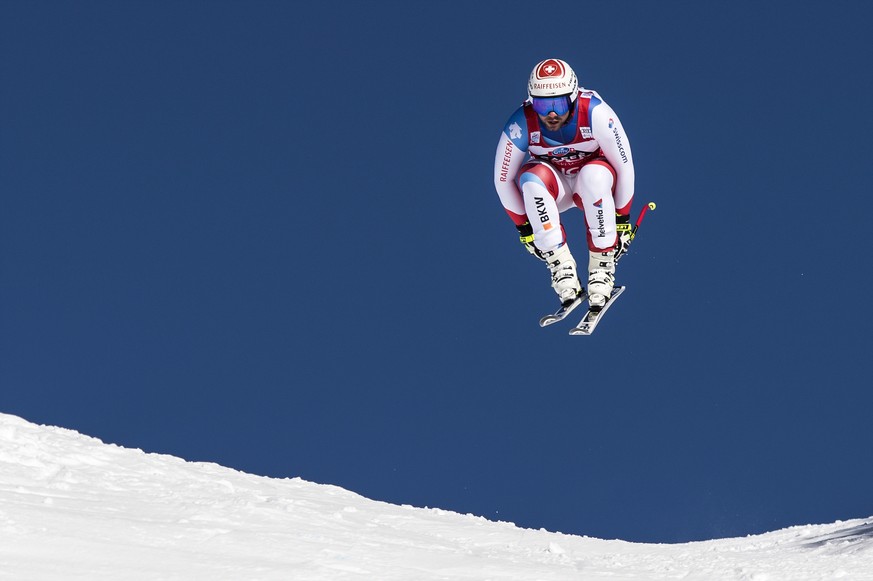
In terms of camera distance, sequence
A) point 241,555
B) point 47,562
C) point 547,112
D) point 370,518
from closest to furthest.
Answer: point 47,562, point 241,555, point 370,518, point 547,112

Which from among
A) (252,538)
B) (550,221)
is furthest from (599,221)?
(252,538)

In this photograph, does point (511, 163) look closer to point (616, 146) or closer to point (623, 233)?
point (616, 146)

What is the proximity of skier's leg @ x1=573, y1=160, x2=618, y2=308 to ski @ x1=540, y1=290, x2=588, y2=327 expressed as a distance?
0.12 meters

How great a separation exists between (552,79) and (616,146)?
116 centimetres

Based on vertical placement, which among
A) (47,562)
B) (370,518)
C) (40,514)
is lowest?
(47,562)

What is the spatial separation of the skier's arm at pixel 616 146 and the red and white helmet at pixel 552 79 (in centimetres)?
46

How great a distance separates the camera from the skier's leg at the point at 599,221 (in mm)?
14078

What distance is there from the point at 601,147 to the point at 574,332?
2111 mm

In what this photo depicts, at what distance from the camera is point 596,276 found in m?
14.6

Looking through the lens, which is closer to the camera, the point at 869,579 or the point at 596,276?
the point at 869,579

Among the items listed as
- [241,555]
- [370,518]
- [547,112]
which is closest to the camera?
[241,555]

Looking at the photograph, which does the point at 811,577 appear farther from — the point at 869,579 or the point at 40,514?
the point at 40,514

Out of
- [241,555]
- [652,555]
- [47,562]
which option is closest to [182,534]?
[241,555]

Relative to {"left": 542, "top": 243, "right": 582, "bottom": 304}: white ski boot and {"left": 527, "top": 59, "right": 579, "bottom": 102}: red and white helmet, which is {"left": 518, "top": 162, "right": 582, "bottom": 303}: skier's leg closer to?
{"left": 542, "top": 243, "right": 582, "bottom": 304}: white ski boot
